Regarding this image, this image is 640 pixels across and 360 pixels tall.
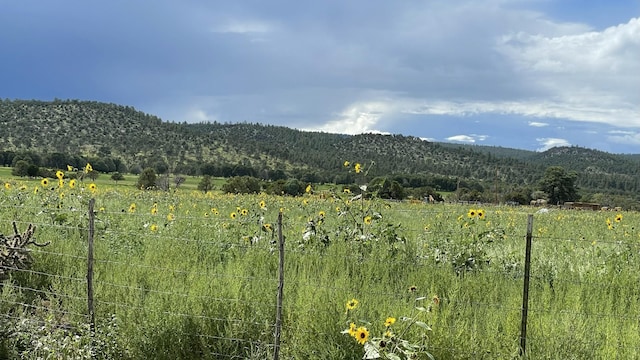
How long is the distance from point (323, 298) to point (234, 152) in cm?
12413

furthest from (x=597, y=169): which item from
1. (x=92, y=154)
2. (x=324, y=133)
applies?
(x=92, y=154)

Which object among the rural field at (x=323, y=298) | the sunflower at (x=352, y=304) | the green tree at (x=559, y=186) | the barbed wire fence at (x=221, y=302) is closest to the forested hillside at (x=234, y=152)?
the green tree at (x=559, y=186)

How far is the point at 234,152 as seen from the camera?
12738 cm

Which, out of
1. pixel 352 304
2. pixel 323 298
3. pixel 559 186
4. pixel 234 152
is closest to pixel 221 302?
pixel 323 298

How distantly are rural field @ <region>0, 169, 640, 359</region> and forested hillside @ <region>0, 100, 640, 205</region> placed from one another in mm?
68344

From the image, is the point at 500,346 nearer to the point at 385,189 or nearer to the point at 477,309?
the point at 477,309

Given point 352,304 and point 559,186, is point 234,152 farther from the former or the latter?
point 352,304

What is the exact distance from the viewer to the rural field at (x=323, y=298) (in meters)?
4.78

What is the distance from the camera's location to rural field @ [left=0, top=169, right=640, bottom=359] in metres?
4.78

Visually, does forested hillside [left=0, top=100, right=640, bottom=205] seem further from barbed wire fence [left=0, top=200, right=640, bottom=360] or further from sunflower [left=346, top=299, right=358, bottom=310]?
sunflower [left=346, top=299, right=358, bottom=310]

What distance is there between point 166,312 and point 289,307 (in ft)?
4.14

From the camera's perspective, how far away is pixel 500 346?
15.7ft

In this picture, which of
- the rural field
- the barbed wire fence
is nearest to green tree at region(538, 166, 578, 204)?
the rural field

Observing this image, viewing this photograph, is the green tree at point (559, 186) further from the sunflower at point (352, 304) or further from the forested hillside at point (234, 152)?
the sunflower at point (352, 304)
